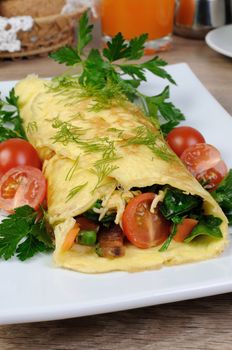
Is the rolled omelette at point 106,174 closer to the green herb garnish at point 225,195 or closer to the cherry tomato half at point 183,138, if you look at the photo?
the green herb garnish at point 225,195

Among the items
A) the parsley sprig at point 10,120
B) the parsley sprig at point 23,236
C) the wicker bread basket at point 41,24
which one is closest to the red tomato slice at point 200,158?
the parsley sprig at point 23,236

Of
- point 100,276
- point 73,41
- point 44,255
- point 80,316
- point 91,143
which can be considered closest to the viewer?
point 80,316

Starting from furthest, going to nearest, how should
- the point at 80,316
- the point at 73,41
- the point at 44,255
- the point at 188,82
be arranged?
the point at 73,41, the point at 188,82, the point at 44,255, the point at 80,316

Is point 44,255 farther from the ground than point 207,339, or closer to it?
farther from the ground

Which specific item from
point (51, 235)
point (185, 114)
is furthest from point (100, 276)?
point (185, 114)

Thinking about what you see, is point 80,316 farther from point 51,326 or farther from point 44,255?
point 44,255

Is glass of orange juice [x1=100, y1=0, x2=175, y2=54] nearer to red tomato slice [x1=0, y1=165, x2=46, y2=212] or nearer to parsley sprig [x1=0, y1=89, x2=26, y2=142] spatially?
parsley sprig [x1=0, y1=89, x2=26, y2=142]

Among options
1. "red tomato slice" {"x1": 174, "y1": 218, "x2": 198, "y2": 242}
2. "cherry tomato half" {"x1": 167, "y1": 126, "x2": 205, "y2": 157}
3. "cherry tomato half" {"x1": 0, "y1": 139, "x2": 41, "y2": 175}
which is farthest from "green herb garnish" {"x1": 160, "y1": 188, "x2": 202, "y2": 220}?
"cherry tomato half" {"x1": 0, "y1": 139, "x2": 41, "y2": 175}

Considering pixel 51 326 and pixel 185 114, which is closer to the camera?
pixel 51 326
